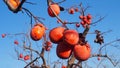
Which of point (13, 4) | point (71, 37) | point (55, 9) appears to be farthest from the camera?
point (13, 4)

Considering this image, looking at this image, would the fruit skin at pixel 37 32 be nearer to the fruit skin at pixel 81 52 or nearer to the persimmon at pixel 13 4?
the persimmon at pixel 13 4

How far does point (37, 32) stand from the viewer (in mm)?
1646

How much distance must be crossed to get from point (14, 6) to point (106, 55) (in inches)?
375

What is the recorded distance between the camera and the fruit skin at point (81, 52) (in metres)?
1.38

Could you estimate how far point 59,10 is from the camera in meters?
1.55

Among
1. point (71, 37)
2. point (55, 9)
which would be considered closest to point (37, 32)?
point (55, 9)

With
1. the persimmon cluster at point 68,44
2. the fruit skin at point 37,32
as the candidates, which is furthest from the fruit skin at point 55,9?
the fruit skin at point 37,32

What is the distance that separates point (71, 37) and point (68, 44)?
0.05 m

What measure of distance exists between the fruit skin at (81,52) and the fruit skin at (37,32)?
300 mm

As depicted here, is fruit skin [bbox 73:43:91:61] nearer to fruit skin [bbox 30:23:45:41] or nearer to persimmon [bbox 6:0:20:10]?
fruit skin [bbox 30:23:45:41]

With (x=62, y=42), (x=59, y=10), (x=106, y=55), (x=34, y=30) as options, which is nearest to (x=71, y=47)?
(x=62, y=42)

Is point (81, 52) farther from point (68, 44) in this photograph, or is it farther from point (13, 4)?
point (13, 4)

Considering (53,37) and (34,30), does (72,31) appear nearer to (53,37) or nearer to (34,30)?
(53,37)

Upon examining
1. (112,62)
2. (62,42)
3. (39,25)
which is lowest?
(112,62)
